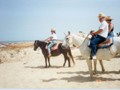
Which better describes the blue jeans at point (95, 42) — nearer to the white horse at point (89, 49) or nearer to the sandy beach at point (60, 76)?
the white horse at point (89, 49)

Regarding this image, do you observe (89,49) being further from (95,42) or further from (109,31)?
(109,31)

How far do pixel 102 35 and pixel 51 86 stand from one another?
4.07ft

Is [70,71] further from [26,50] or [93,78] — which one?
[26,50]

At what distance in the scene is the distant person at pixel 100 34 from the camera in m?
3.75

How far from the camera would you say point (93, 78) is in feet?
13.1

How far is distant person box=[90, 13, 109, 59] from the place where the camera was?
3.75 m

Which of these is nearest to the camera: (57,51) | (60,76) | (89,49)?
(89,49)

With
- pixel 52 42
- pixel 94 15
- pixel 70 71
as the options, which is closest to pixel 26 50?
pixel 52 42

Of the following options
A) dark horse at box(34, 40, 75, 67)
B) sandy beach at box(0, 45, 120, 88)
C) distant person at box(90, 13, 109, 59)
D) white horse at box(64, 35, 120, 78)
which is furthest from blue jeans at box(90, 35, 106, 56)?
dark horse at box(34, 40, 75, 67)

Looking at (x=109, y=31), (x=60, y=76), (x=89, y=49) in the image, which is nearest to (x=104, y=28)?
(x=109, y=31)

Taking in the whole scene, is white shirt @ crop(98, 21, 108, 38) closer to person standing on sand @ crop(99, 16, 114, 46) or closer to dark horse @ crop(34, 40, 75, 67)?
person standing on sand @ crop(99, 16, 114, 46)

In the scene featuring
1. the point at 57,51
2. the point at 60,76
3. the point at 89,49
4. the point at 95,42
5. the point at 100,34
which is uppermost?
the point at 100,34

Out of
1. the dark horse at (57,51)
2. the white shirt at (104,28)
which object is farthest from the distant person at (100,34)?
the dark horse at (57,51)

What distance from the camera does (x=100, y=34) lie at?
376 centimetres
